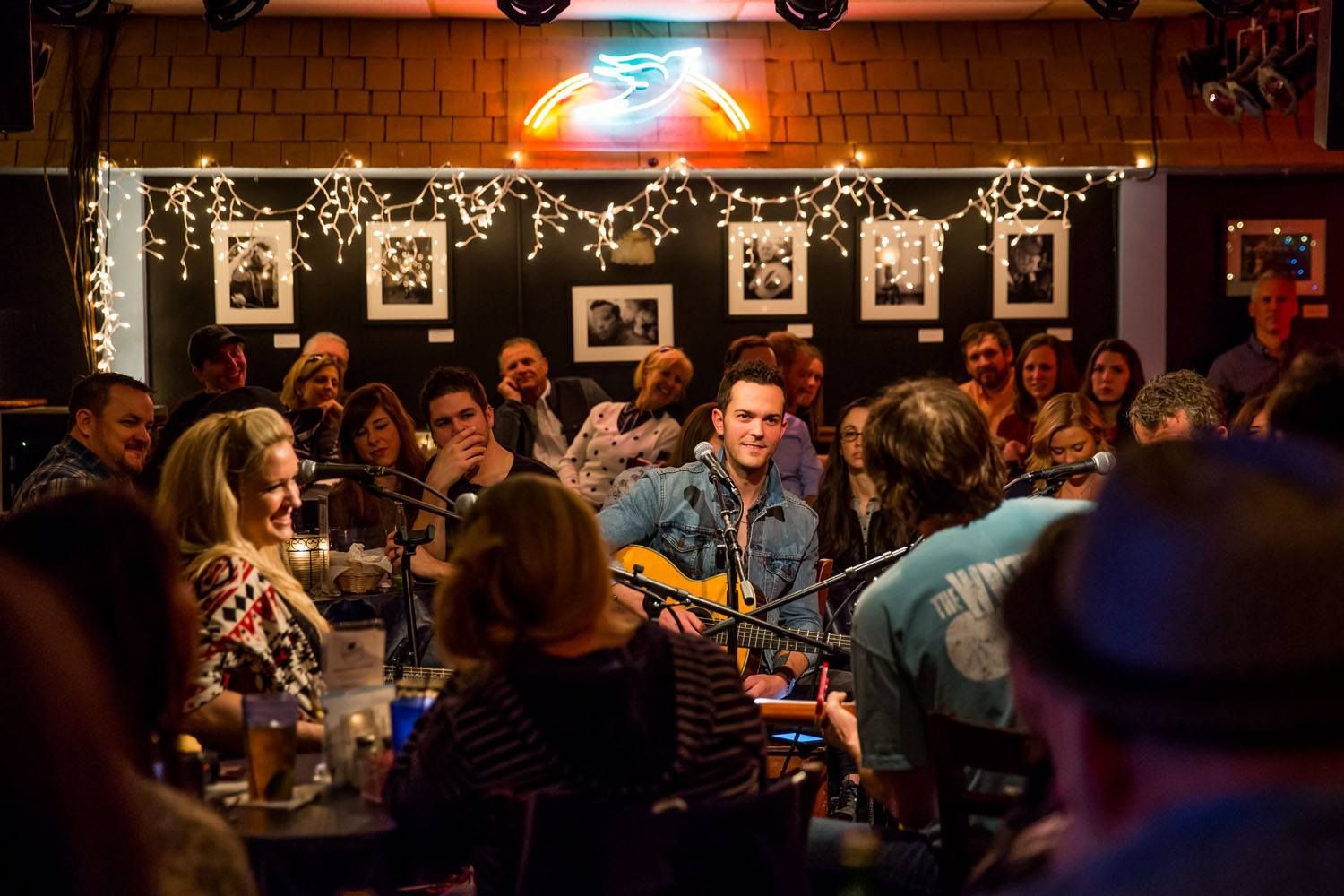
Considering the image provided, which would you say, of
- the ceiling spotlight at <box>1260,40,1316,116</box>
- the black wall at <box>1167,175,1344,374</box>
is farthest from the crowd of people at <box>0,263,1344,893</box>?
the black wall at <box>1167,175,1344,374</box>

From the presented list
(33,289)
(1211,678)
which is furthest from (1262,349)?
(1211,678)

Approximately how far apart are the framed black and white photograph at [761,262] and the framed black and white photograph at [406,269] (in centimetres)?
183

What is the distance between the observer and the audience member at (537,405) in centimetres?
754

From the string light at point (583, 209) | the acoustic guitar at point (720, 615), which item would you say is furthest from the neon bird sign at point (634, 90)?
the acoustic guitar at point (720, 615)

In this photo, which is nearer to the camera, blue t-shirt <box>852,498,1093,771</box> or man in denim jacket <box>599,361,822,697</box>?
blue t-shirt <box>852,498,1093,771</box>

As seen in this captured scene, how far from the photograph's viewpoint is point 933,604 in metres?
2.49

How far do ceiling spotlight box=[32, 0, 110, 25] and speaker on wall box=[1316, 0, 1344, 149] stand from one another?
5076mm

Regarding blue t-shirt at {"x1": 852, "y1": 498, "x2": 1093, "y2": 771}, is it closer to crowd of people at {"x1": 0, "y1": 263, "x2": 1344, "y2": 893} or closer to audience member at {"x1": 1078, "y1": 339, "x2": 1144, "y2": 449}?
crowd of people at {"x1": 0, "y1": 263, "x2": 1344, "y2": 893}

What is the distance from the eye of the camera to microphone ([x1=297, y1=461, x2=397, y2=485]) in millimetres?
3607

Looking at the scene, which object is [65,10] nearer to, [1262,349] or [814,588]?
[814,588]

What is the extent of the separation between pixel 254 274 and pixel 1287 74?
5.95 meters

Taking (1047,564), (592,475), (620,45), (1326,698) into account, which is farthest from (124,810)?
(620,45)

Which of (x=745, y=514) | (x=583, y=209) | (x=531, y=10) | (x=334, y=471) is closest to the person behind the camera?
(x=334, y=471)

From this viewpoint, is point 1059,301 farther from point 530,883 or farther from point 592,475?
point 530,883
